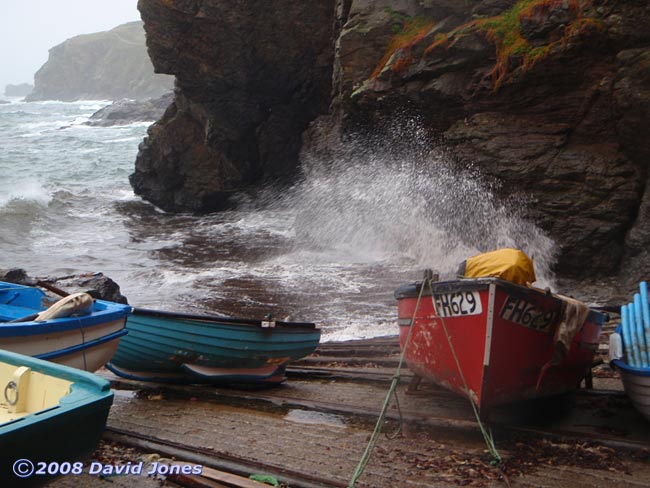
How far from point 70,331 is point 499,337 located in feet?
13.4

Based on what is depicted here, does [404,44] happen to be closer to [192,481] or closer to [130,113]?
[192,481]

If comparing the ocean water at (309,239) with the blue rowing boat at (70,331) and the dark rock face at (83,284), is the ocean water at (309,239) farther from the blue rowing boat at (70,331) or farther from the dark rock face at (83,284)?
the blue rowing boat at (70,331)

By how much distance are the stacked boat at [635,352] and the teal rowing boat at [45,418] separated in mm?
4131

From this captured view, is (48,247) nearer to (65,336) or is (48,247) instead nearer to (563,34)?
(65,336)

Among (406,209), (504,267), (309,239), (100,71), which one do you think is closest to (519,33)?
(406,209)

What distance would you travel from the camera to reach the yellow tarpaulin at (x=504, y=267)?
212 inches


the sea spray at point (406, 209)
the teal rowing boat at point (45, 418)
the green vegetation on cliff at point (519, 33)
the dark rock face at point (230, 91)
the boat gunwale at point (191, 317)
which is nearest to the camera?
the teal rowing boat at point (45, 418)

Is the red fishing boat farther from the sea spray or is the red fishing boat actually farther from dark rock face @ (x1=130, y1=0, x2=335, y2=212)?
dark rock face @ (x1=130, y1=0, x2=335, y2=212)

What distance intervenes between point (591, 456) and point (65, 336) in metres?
4.88

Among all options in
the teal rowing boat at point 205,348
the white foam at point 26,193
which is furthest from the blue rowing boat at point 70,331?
the white foam at point 26,193

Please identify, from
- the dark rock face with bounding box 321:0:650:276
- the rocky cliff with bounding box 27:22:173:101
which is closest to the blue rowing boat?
the dark rock face with bounding box 321:0:650:276

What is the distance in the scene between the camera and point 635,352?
17.2 feet

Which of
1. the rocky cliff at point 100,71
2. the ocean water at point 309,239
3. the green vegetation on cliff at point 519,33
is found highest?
the rocky cliff at point 100,71

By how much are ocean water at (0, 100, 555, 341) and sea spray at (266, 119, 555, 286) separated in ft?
0.11
